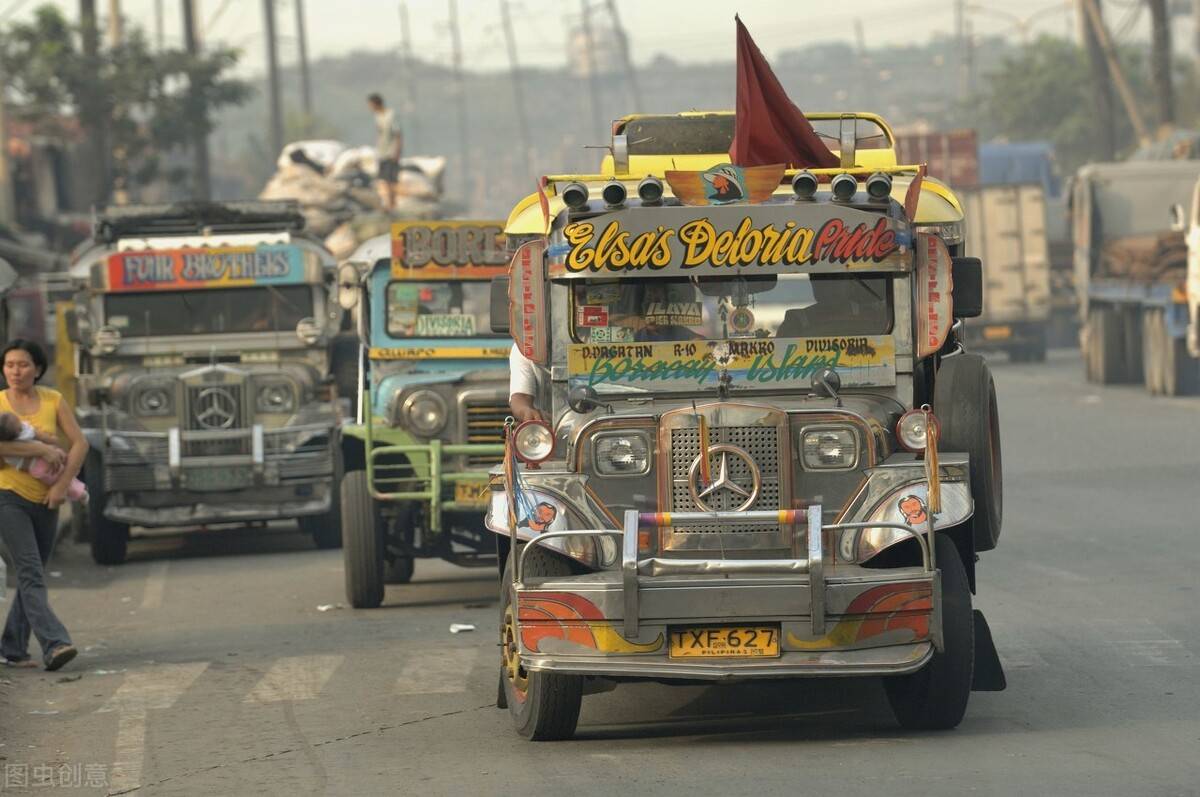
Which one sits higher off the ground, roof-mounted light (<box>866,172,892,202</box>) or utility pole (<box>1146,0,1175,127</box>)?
utility pole (<box>1146,0,1175,127</box>)

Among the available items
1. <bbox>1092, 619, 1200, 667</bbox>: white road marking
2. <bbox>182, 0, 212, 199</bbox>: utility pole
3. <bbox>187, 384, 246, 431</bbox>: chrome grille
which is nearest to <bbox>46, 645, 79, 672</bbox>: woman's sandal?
<bbox>1092, 619, 1200, 667</bbox>: white road marking

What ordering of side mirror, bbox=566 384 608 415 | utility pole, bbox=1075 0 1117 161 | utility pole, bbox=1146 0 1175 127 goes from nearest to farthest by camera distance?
side mirror, bbox=566 384 608 415
utility pole, bbox=1146 0 1175 127
utility pole, bbox=1075 0 1117 161

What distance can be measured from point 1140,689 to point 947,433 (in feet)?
5.06

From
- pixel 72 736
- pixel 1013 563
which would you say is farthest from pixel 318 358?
pixel 72 736

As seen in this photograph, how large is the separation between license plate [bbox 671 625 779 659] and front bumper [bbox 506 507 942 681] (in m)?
0.02

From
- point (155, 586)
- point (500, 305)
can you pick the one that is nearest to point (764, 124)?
point (500, 305)

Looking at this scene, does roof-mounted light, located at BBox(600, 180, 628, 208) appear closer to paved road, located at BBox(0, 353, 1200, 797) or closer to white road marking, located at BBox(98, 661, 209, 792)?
paved road, located at BBox(0, 353, 1200, 797)

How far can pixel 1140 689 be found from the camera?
918cm

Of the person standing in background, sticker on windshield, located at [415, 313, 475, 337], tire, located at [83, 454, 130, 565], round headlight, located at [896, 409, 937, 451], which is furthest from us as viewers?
the person standing in background

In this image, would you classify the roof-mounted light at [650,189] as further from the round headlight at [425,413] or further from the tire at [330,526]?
the tire at [330,526]

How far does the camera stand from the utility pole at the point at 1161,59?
1547 inches

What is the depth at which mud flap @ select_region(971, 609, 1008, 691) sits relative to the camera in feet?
28.9

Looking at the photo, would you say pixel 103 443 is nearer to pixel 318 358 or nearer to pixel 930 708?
pixel 318 358

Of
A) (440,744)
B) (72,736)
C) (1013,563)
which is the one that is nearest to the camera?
(440,744)
